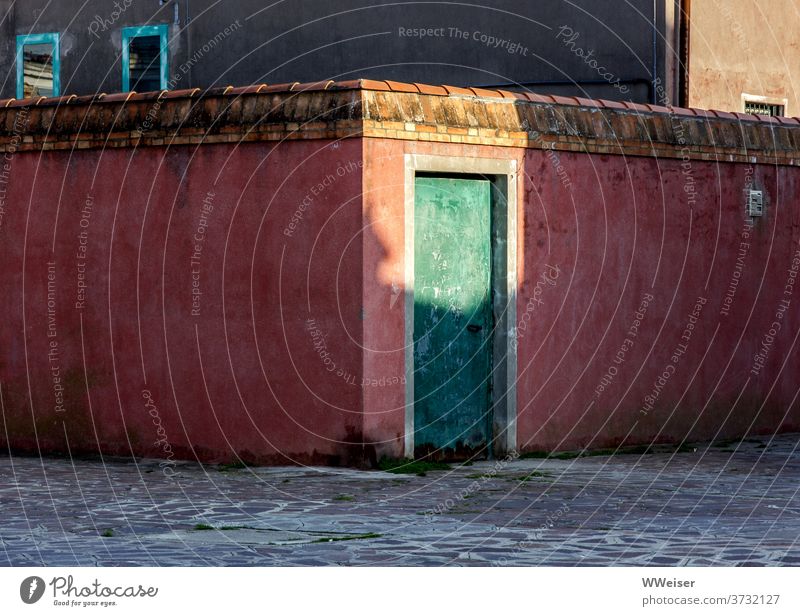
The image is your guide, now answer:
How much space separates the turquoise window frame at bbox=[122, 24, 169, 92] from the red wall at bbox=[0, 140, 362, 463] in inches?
230

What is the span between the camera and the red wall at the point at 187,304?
11.6 metres

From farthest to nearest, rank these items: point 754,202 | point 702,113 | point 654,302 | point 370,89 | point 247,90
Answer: point 754,202 < point 702,113 < point 654,302 < point 247,90 < point 370,89

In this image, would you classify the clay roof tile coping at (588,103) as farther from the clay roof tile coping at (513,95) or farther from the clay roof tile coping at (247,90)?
the clay roof tile coping at (247,90)

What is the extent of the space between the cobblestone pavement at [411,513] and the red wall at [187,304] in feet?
1.35

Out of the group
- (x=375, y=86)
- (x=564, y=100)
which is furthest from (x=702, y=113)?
(x=375, y=86)

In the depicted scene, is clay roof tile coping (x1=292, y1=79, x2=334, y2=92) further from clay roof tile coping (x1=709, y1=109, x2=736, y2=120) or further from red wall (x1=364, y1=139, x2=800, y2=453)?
clay roof tile coping (x1=709, y1=109, x2=736, y2=120)

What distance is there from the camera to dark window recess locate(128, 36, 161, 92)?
61.4 ft

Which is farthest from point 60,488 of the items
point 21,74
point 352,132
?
point 21,74

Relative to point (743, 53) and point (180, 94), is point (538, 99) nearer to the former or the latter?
point (180, 94)

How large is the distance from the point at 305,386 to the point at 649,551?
179 inches

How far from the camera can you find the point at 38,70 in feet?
64.0

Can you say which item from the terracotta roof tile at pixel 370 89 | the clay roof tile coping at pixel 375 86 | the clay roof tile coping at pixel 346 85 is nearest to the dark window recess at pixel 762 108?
the terracotta roof tile at pixel 370 89

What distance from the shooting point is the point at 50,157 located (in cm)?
1289

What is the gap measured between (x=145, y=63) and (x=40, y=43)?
1.71 metres
